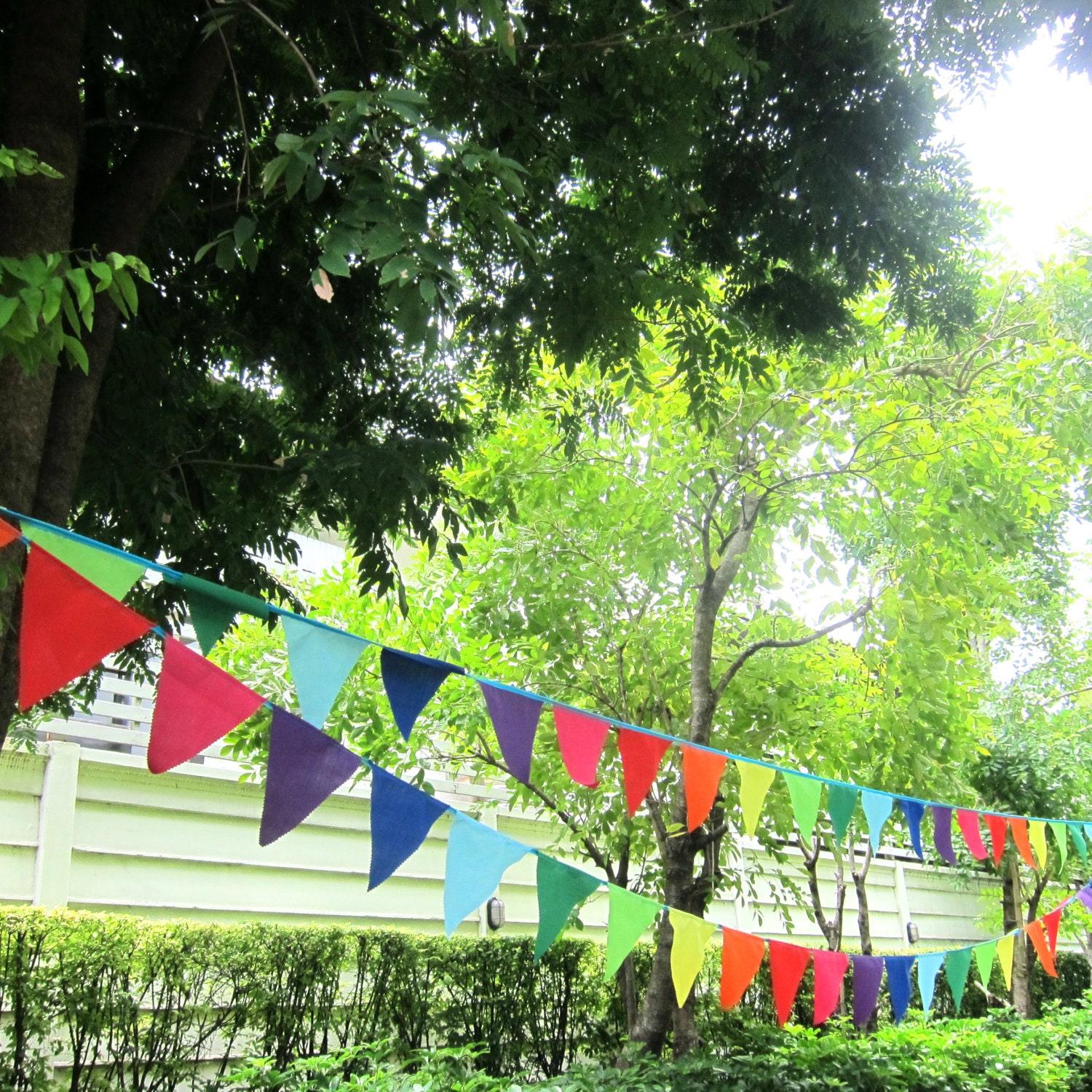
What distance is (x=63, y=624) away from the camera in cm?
216

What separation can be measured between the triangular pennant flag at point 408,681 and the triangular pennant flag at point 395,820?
0.19m

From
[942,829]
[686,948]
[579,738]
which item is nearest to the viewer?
[579,738]

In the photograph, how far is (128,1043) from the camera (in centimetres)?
474

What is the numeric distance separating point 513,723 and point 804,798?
1.36 m

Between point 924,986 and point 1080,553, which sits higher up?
point 1080,553

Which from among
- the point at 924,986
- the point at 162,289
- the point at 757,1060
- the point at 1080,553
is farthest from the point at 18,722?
the point at 1080,553

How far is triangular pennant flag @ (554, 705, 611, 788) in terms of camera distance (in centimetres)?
303

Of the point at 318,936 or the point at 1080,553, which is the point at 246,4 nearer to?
the point at 318,936

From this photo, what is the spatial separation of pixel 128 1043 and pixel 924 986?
3806mm

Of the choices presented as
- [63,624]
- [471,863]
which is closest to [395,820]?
[471,863]

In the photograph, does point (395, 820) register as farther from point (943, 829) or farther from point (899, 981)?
point (943, 829)

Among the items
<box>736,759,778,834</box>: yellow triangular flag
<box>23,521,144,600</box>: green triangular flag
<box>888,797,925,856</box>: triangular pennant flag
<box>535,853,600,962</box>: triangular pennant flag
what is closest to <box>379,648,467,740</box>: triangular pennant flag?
<box>535,853,600,962</box>: triangular pennant flag

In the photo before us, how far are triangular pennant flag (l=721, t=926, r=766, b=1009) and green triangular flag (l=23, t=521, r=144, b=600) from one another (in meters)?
2.36

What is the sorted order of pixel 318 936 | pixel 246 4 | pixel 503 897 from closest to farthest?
pixel 246 4 < pixel 318 936 < pixel 503 897
